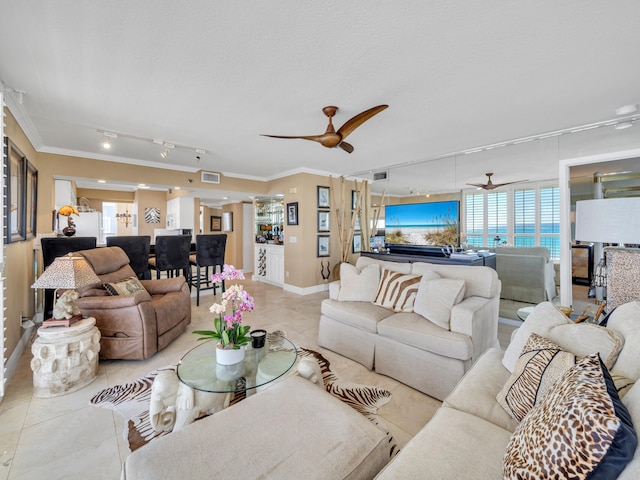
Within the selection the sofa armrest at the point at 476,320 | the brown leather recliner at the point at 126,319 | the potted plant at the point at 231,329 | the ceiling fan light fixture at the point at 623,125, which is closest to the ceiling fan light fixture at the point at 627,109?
the ceiling fan light fixture at the point at 623,125

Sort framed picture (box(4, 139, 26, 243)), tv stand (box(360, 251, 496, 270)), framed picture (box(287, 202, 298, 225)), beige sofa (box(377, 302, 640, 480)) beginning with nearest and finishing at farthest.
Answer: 1. beige sofa (box(377, 302, 640, 480))
2. framed picture (box(4, 139, 26, 243))
3. tv stand (box(360, 251, 496, 270))
4. framed picture (box(287, 202, 298, 225))

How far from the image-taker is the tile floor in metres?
1.49

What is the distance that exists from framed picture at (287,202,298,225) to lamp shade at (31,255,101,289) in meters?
3.76

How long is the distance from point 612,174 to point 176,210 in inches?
317

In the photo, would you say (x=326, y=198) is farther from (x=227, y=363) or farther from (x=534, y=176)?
(x=227, y=363)

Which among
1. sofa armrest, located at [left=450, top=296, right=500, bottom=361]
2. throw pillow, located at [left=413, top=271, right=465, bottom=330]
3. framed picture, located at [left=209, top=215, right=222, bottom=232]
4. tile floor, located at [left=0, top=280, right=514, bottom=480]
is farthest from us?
framed picture, located at [left=209, top=215, right=222, bottom=232]

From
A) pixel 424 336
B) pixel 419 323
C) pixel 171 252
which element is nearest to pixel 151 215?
pixel 171 252

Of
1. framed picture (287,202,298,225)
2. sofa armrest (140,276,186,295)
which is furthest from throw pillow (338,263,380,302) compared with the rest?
framed picture (287,202,298,225)

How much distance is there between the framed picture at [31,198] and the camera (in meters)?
3.33

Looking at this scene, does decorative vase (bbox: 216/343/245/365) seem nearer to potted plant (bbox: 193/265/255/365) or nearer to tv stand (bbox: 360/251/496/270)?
potted plant (bbox: 193/265/255/365)

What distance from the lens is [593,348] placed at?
1199 millimetres

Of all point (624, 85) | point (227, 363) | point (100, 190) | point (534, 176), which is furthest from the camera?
point (100, 190)

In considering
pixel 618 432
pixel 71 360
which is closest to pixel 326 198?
pixel 71 360

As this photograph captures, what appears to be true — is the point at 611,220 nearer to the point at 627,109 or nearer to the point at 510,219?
the point at 627,109
